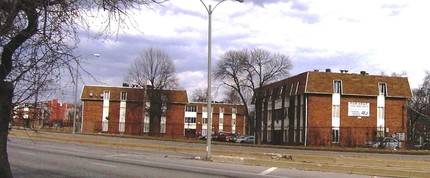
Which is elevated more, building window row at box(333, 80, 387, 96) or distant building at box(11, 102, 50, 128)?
building window row at box(333, 80, 387, 96)

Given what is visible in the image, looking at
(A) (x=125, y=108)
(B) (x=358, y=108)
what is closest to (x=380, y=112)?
(B) (x=358, y=108)

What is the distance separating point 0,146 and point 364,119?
65.4 m

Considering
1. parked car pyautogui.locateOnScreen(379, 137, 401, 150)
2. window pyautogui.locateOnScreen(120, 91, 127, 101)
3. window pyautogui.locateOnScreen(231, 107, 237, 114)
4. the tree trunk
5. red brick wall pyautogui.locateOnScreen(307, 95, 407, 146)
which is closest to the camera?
the tree trunk

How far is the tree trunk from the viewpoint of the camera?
6.70m

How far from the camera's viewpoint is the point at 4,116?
691cm

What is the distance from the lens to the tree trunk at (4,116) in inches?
264

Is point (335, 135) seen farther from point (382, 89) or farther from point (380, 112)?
point (382, 89)

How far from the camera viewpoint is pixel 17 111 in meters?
7.40

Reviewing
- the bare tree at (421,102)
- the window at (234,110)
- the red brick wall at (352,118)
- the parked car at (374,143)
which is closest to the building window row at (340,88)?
the red brick wall at (352,118)

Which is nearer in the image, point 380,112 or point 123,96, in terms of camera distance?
point 380,112

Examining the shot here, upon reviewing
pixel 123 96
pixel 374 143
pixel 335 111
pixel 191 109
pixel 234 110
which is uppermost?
pixel 123 96

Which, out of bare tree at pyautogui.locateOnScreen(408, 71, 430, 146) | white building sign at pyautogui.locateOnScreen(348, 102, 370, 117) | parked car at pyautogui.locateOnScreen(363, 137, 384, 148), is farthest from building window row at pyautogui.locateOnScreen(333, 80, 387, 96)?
bare tree at pyautogui.locateOnScreen(408, 71, 430, 146)

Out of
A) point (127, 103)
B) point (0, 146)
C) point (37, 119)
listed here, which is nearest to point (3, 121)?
point (0, 146)

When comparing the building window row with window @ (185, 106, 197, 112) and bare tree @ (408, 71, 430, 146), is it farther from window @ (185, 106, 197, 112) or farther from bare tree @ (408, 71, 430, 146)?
window @ (185, 106, 197, 112)
